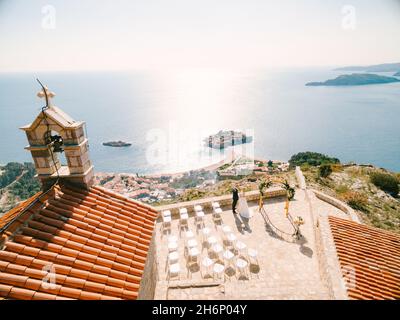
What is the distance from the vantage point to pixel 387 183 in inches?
876

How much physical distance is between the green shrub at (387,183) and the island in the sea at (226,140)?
7257cm

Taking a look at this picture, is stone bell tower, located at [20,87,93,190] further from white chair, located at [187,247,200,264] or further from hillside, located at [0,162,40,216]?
hillside, located at [0,162,40,216]

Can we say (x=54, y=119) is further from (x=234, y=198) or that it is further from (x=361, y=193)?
(x=361, y=193)

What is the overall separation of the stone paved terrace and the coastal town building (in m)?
0.04

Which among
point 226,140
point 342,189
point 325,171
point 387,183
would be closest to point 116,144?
point 226,140

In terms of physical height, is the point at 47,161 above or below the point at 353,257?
above

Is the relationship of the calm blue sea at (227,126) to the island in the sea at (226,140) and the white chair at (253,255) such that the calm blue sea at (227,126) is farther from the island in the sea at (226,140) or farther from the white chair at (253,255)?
the white chair at (253,255)

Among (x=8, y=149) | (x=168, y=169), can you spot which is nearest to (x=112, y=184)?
(x=168, y=169)

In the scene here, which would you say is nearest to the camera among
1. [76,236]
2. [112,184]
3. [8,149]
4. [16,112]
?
[76,236]

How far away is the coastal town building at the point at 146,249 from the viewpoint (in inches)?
197

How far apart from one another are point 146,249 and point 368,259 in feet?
25.5
